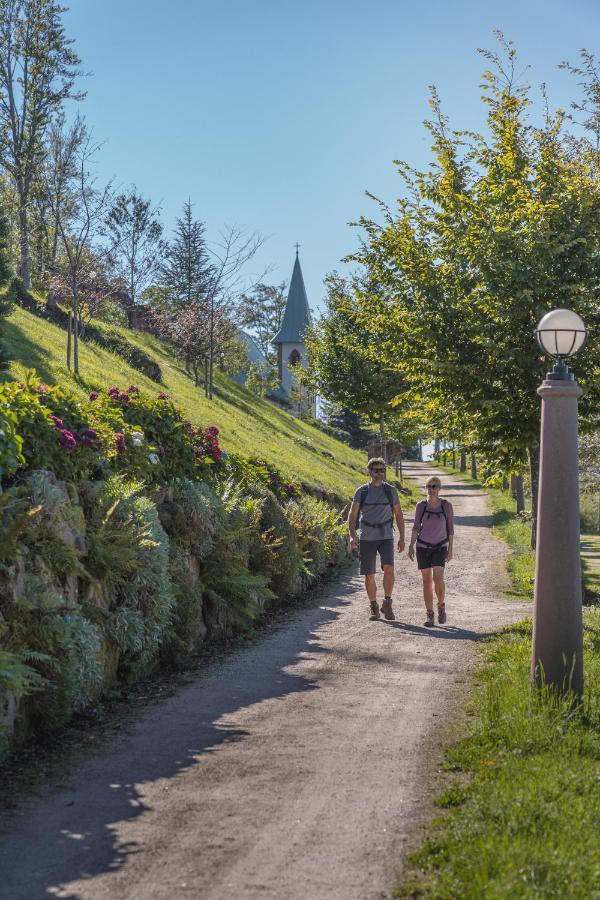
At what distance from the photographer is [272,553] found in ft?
39.0

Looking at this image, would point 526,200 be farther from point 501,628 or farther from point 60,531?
point 60,531

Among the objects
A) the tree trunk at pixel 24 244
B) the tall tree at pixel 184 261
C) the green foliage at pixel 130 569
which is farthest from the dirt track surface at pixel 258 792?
the tall tree at pixel 184 261

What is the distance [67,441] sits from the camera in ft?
25.3

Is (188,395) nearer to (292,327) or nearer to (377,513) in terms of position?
(377,513)

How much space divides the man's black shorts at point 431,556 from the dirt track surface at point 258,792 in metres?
2.32

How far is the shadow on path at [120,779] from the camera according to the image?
411cm

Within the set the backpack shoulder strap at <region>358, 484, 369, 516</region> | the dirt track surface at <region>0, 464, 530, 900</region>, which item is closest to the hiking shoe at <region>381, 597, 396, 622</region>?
the backpack shoulder strap at <region>358, 484, 369, 516</region>

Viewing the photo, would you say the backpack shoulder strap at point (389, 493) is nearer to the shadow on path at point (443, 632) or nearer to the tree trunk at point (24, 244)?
the shadow on path at point (443, 632)

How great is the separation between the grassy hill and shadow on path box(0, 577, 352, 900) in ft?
33.7

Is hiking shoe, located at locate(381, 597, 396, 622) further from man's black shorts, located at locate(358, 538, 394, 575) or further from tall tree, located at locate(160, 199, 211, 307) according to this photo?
tall tree, located at locate(160, 199, 211, 307)

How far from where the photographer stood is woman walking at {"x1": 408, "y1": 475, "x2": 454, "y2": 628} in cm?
1116

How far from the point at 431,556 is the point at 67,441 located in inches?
209

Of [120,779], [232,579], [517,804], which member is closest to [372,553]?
[232,579]

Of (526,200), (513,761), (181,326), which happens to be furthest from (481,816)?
(181,326)
